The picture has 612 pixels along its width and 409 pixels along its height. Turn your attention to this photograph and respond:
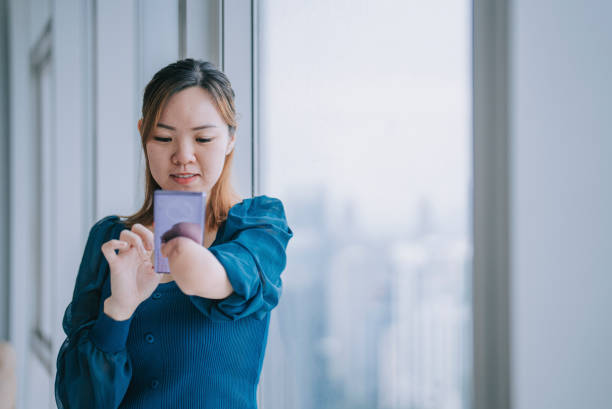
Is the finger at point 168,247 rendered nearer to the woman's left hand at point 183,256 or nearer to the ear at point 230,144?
the woman's left hand at point 183,256

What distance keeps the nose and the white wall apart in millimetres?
554

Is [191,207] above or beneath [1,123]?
beneath

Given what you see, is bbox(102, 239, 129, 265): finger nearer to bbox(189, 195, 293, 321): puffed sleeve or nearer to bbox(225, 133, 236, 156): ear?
bbox(189, 195, 293, 321): puffed sleeve

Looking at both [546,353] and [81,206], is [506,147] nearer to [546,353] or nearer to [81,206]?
[546,353]

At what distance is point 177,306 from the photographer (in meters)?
0.68

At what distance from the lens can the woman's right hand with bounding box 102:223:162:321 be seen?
1.93 feet

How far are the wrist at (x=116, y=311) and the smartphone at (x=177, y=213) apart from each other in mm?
167

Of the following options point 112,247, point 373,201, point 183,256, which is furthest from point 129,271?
point 373,201

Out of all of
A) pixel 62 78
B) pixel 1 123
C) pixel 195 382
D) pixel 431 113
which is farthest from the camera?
pixel 1 123

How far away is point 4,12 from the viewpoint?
7.30ft

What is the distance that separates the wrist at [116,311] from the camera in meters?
0.60

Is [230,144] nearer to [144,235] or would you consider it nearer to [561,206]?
[144,235]

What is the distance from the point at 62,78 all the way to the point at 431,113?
1212 millimetres

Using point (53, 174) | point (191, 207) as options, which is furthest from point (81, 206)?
point (191, 207)
